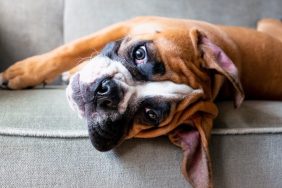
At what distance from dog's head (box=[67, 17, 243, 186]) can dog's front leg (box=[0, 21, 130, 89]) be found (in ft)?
0.80

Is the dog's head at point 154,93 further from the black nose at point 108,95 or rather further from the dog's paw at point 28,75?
the dog's paw at point 28,75

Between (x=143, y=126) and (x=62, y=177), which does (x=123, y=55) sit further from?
(x=62, y=177)

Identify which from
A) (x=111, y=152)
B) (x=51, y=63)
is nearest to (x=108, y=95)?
(x=111, y=152)

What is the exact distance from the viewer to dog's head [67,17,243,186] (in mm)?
1148

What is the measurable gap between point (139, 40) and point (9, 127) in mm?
437

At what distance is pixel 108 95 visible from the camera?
3.78ft

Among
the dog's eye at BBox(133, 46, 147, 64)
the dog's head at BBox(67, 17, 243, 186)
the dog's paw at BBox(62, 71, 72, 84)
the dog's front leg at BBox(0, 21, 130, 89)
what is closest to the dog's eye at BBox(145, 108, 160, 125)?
the dog's head at BBox(67, 17, 243, 186)

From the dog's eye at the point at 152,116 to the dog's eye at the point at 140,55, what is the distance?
0.47 ft

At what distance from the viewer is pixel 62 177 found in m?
1.12

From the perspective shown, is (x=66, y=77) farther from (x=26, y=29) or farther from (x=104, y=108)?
(x=104, y=108)

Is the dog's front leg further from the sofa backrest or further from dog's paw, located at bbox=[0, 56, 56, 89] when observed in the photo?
the sofa backrest

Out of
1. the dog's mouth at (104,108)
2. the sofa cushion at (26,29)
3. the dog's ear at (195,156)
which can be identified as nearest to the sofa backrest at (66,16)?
the sofa cushion at (26,29)

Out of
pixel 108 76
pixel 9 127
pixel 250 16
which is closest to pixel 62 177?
pixel 9 127

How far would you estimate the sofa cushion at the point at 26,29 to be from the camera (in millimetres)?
1886
